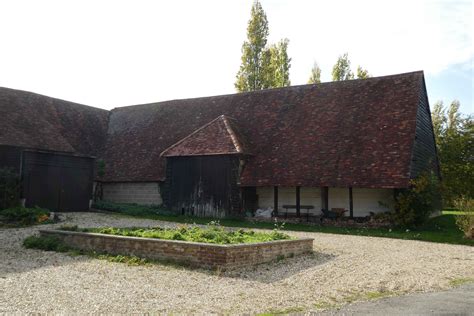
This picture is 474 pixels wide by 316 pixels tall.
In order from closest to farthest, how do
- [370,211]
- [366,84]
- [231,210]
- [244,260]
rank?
[244,260] → [370,211] → [231,210] → [366,84]

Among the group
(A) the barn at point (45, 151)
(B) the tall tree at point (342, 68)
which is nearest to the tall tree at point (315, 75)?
(B) the tall tree at point (342, 68)

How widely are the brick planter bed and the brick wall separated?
42.2ft

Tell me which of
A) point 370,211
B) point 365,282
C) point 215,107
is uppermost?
point 215,107

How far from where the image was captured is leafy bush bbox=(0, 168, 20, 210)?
793 inches

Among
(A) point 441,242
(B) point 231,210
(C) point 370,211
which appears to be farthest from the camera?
(B) point 231,210

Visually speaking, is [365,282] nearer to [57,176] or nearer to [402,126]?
[402,126]

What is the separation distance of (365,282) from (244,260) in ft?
8.46

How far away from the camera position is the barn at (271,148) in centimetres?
1969

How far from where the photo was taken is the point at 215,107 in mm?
28188

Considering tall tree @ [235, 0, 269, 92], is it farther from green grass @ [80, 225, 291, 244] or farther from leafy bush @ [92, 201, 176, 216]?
green grass @ [80, 225, 291, 244]

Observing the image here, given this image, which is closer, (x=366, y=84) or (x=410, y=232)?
(x=410, y=232)

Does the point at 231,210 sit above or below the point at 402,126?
below

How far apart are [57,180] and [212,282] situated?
1699cm

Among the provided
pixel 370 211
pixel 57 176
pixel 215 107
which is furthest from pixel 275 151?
pixel 57 176
